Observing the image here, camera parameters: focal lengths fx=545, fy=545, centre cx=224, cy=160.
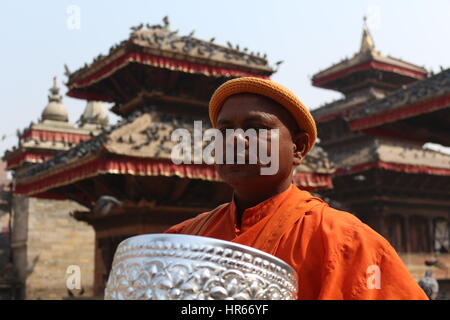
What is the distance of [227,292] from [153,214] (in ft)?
25.3

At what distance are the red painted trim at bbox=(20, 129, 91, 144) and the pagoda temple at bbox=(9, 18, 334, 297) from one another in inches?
219

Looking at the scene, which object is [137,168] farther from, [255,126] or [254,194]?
[255,126]

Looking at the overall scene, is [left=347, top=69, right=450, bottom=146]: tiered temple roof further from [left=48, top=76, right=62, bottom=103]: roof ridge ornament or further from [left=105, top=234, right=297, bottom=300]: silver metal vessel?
[left=48, top=76, right=62, bottom=103]: roof ridge ornament

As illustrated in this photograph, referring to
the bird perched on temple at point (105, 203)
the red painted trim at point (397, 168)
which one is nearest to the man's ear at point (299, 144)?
the bird perched on temple at point (105, 203)

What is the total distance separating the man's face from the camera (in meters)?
1.93

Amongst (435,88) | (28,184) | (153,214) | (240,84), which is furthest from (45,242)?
(240,84)

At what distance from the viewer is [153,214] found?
896 centimetres

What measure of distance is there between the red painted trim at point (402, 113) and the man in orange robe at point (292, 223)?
644 cm

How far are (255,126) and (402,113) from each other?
7444 mm

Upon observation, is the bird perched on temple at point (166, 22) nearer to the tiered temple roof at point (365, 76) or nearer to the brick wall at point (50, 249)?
the brick wall at point (50, 249)

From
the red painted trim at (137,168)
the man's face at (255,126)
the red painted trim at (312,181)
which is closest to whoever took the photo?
the man's face at (255,126)

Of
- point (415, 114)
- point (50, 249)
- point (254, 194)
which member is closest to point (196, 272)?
point (254, 194)

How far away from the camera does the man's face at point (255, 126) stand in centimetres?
193
